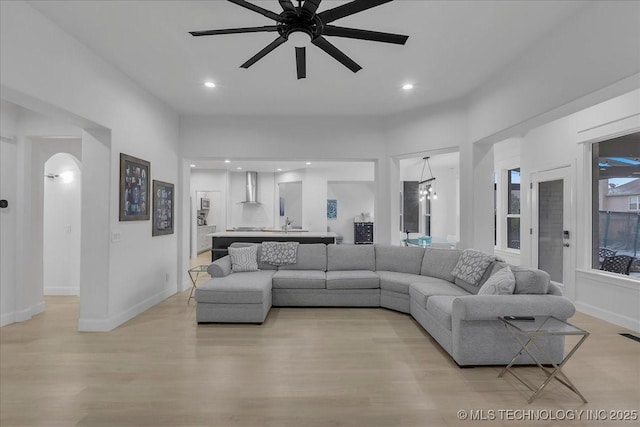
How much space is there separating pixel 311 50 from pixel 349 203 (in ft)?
28.0

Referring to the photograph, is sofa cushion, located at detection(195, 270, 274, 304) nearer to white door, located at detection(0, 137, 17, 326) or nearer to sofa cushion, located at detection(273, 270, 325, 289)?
sofa cushion, located at detection(273, 270, 325, 289)

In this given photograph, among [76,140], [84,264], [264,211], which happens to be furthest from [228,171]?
[84,264]

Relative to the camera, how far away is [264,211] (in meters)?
10.8

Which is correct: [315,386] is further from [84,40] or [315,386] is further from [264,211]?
[264,211]

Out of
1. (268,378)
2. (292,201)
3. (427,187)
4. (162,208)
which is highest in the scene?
(427,187)

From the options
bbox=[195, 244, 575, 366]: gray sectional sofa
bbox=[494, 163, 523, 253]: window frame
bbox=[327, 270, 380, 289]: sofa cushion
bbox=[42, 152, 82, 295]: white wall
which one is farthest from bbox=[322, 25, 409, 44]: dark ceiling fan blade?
bbox=[494, 163, 523, 253]: window frame

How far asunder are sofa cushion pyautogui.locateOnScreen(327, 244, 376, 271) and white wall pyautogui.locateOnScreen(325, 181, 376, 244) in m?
6.37

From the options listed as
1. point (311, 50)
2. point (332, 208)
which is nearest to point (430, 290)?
point (311, 50)

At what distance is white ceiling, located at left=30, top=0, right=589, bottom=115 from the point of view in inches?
106

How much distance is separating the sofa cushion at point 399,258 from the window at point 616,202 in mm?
2304

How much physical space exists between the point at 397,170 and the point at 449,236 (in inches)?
175

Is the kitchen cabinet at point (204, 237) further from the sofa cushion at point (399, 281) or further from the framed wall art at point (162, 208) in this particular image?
the sofa cushion at point (399, 281)

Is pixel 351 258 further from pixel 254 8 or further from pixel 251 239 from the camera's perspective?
pixel 254 8

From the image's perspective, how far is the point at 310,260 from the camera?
16.6ft
